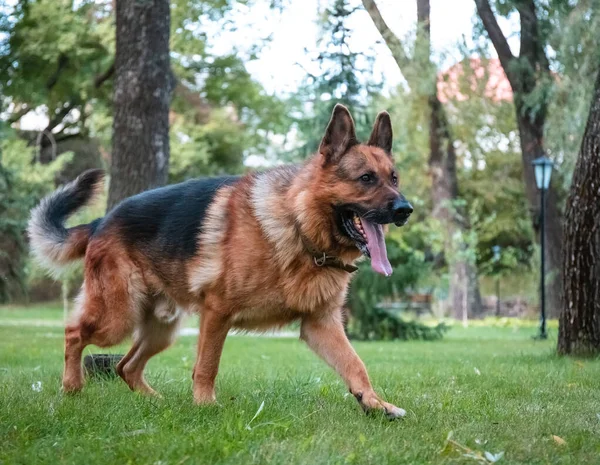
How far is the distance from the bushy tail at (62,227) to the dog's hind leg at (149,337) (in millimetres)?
857

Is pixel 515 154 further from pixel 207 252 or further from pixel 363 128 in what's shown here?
pixel 207 252

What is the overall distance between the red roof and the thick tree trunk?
6.57ft

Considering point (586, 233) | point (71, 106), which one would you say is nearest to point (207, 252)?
point (586, 233)

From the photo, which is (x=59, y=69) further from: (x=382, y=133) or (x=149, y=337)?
(x=382, y=133)

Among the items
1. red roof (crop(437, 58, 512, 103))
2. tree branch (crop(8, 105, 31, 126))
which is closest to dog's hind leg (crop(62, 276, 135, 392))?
red roof (crop(437, 58, 512, 103))

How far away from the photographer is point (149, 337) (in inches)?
264

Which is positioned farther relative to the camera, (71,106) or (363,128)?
(71,106)

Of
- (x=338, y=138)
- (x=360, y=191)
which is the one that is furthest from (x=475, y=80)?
(x=360, y=191)

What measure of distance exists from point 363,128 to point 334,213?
490 inches

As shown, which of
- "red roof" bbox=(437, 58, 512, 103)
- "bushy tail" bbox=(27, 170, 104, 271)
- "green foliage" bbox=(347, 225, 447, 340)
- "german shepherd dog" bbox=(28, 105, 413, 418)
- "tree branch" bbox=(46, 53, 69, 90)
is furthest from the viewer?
"tree branch" bbox=(46, 53, 69, 90)

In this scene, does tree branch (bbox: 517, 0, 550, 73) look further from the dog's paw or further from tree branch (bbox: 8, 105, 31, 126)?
tree branch (bbox: 8, 105, 31, 126)

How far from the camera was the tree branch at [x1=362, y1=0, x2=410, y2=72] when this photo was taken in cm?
1735

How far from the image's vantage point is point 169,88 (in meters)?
11.1

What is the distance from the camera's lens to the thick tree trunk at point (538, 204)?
950 inches
